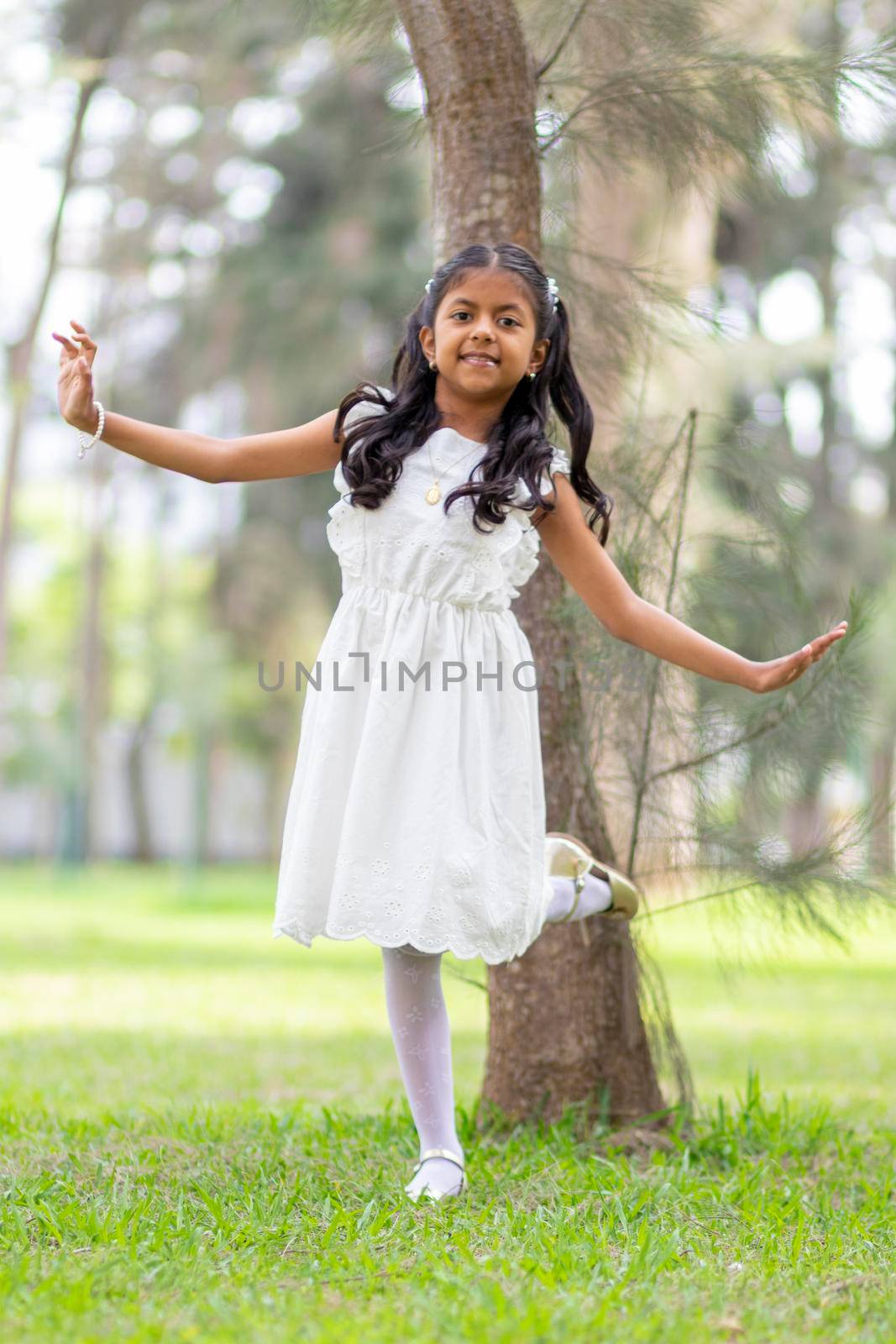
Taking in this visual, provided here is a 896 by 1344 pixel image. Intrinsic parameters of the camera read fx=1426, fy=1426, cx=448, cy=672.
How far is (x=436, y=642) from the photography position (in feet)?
7.91

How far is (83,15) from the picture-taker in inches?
312

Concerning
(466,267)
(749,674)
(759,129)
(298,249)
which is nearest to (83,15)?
(298,249)

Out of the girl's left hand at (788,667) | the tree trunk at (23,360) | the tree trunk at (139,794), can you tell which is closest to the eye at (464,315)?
the girl's left hand at (788,667)

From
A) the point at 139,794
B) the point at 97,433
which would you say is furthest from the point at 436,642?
the point at 139,794

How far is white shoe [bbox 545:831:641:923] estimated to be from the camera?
274cm

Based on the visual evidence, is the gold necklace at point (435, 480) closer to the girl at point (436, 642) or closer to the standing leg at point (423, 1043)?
the girl at point (436, 642)

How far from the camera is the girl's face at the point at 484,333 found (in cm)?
242

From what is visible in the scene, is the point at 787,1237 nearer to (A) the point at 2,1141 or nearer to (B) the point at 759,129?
(A) the point at 2,1141

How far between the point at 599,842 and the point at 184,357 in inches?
452

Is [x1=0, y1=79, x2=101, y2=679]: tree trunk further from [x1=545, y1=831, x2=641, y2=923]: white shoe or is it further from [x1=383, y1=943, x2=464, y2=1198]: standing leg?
[x1=383, y1=943, x2=464, y2=1198]: standing leg

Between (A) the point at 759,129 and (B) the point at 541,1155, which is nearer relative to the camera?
(B) the point at 541,1155

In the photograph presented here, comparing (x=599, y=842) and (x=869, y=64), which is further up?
(x=869, y=64)

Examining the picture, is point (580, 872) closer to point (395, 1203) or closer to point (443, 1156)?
point (443, 1156)

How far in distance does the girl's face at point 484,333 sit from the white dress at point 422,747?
0.12m
